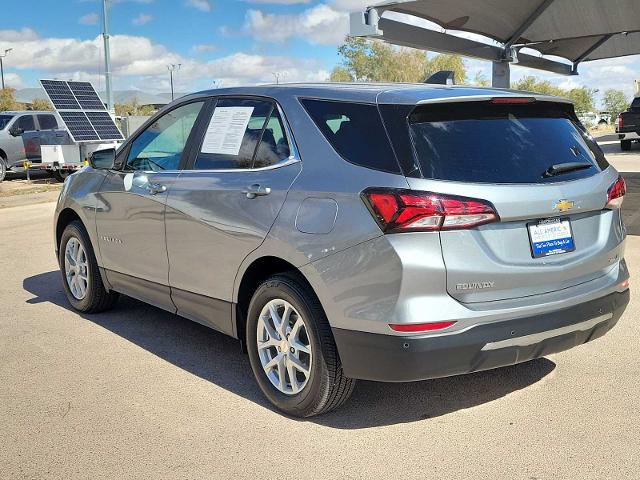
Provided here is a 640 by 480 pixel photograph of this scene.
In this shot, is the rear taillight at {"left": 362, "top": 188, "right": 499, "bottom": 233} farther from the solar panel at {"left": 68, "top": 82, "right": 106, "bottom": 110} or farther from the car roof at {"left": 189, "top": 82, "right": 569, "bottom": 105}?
the solar panel at {"left": 68, "top": 82, "right": 106, "bottom": 110}

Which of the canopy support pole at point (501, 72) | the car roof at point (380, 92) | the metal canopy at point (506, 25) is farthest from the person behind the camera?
the canopy support pole at point (501, 72)

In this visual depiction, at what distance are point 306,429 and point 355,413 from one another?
1.03 feet

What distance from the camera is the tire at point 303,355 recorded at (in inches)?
138

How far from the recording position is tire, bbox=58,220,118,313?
5672mm

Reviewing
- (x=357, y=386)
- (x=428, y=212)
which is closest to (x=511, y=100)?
(x=428, y=212)

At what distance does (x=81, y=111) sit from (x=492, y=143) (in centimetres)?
1675

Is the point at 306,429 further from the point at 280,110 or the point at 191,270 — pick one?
the point at 280,110

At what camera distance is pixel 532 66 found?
16.8 meters

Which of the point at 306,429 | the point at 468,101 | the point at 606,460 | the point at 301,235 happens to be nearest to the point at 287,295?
the point at 301,235

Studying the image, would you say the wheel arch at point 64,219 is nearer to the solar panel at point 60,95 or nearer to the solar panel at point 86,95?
the solar panel at point 60,95

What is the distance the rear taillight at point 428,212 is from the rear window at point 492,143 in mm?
125

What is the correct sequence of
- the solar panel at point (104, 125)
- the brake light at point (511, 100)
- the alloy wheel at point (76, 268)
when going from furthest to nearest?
1. the solar panel at point (104, 125)
2. the alloy wheel at point (76, 268)
3. the brake light at point (511, 100)

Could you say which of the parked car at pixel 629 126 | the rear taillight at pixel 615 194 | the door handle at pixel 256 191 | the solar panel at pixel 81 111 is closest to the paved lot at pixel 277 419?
the rear taillight at pixel 615 194

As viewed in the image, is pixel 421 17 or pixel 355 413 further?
pixel 421 17
